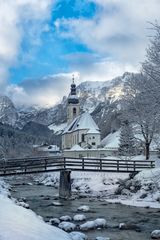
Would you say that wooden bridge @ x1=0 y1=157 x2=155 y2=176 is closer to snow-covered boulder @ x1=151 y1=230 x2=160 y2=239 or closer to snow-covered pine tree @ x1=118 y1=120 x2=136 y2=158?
snow-covered pine tree @ x1=118 y1=120 x2=136 y2=158

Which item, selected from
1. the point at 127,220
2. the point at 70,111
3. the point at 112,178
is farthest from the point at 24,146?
the point at 127,220

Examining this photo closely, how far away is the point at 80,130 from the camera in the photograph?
380 ft

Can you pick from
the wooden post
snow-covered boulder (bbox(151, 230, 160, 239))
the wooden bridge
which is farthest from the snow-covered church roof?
snow-covered boulder (bbox(151, 230, 160, 239))

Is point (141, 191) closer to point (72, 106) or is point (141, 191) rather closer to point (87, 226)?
point (87, 226)

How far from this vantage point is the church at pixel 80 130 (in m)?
110

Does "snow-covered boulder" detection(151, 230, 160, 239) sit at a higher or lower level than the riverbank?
lower

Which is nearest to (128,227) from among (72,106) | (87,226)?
(87,226)

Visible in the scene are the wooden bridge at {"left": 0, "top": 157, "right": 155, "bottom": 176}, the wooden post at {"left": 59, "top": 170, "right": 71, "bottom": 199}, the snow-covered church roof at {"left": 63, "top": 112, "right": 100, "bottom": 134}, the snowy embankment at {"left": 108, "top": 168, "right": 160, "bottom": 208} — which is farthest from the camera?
the snow-covered church roof at {"left": 63, "top": 112, "right": 100, "bottom": 134}

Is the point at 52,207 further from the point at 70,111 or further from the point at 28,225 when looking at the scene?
the point at 70,111

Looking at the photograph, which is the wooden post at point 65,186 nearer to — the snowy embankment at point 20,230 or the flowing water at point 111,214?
the flowing water at point 111,214

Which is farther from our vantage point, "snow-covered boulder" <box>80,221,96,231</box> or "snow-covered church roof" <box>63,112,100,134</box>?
"snow-covered church roof" <box>63,112,100,134</box>

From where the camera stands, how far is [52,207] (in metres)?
33.3

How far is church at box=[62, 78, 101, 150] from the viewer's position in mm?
109562

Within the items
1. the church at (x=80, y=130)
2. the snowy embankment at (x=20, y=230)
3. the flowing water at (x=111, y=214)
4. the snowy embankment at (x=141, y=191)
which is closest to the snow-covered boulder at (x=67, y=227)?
the flowing water at (x=111, y=214)
